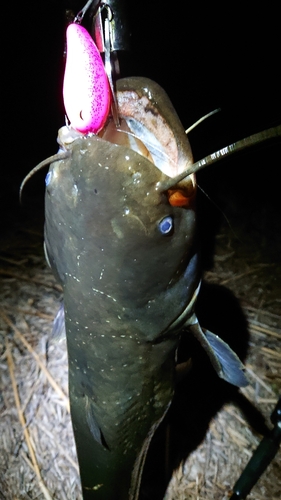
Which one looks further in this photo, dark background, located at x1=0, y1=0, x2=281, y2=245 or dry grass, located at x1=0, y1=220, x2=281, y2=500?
dark background, located at x1=0, y1=0, x2=281, y2=245

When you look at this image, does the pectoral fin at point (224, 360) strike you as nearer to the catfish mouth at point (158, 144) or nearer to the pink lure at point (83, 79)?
the catfish mouth at point (158, 144)

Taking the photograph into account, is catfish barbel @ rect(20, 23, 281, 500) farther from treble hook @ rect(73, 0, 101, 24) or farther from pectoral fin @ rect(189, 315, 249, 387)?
treble hook @ rect(73, 0, 101, 24)

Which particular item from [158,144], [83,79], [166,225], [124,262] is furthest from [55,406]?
[83,79]

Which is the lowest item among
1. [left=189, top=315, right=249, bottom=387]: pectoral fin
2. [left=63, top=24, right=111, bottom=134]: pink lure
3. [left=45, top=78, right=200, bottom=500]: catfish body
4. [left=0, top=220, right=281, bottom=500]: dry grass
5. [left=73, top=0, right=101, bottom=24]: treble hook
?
[left=0, top=220, right=281, bottom=500]: dry grass

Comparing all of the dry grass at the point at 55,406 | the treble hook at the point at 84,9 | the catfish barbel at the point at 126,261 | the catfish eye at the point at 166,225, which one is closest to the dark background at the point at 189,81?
the dry grass at the point at 55,406

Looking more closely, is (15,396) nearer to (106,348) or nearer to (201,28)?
(106,348)

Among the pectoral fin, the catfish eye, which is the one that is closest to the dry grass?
the pectoral fin

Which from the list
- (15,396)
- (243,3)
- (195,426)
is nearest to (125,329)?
(195,426)
